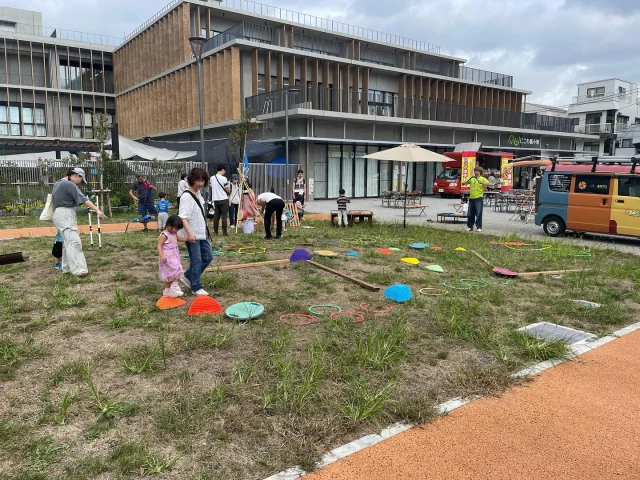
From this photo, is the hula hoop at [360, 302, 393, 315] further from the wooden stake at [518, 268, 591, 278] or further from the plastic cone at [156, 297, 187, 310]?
the wooden stake at [518, 268, 591, 278]

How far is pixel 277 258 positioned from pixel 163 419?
593 cm

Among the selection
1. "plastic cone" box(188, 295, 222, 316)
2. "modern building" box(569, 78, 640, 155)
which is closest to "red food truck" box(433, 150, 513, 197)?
"plastic cone" box(188, 295, 222, 316)

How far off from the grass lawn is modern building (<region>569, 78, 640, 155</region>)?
50.7 meters

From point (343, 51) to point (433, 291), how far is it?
103 ft

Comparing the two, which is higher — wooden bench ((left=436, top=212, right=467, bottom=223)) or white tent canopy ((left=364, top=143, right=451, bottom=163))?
white tent canopy ((left=364, top=143, right=451, bottom=163))

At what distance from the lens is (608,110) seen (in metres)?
53.8

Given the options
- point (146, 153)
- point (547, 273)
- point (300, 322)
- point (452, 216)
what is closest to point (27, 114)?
point (146, 153)

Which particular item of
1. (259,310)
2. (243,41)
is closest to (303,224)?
(259,310)

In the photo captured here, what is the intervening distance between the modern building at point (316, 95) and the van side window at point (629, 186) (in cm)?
1462

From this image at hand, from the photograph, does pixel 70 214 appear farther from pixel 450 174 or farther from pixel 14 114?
pixel 14 114

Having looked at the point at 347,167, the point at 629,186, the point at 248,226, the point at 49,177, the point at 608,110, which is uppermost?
the point at 608,110

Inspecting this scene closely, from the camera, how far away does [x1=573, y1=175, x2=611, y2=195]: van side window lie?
11713mm

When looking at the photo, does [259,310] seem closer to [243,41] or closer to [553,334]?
[553,334]

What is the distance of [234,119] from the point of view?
85.2 feet
